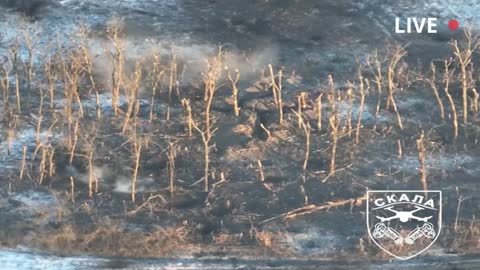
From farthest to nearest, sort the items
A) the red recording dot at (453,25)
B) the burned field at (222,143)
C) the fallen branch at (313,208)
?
1. the red recording dot at (453,25)
2. the fallen branch at (313,208)
3. the burned field at (222,143)

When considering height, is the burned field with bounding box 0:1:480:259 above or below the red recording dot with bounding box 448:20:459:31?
below

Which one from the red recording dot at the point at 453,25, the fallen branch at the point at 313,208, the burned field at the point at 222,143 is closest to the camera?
the burned field at the point at 222,143

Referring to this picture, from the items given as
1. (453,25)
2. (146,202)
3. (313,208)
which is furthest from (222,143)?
(453,25)

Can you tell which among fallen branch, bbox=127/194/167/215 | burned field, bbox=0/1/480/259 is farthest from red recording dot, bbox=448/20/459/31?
fallen branch, bbox=127/194/167/215

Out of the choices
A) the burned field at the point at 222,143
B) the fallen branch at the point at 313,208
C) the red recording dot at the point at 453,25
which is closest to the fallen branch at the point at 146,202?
the burned field at the point at 222,143

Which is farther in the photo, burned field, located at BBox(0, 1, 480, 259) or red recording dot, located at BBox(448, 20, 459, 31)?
red recording dot, located at BBox(448, 20, 459, 31)

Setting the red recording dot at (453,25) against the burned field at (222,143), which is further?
the red recording dot at (453,25)

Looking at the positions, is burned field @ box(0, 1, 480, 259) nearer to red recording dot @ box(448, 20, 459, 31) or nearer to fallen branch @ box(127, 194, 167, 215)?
fallen branch @ box(127, 194, 167, 215)

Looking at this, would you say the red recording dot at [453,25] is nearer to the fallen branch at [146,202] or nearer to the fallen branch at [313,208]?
the fallen branch at [313,208]

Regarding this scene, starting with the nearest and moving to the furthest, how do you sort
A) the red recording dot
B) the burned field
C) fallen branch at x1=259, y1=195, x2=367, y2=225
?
the burned field → fallen branch at x1=259, y1=195, x2=367, y2=225 → the red recording dot

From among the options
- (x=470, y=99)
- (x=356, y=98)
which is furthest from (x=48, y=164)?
(x=470, y=99)
